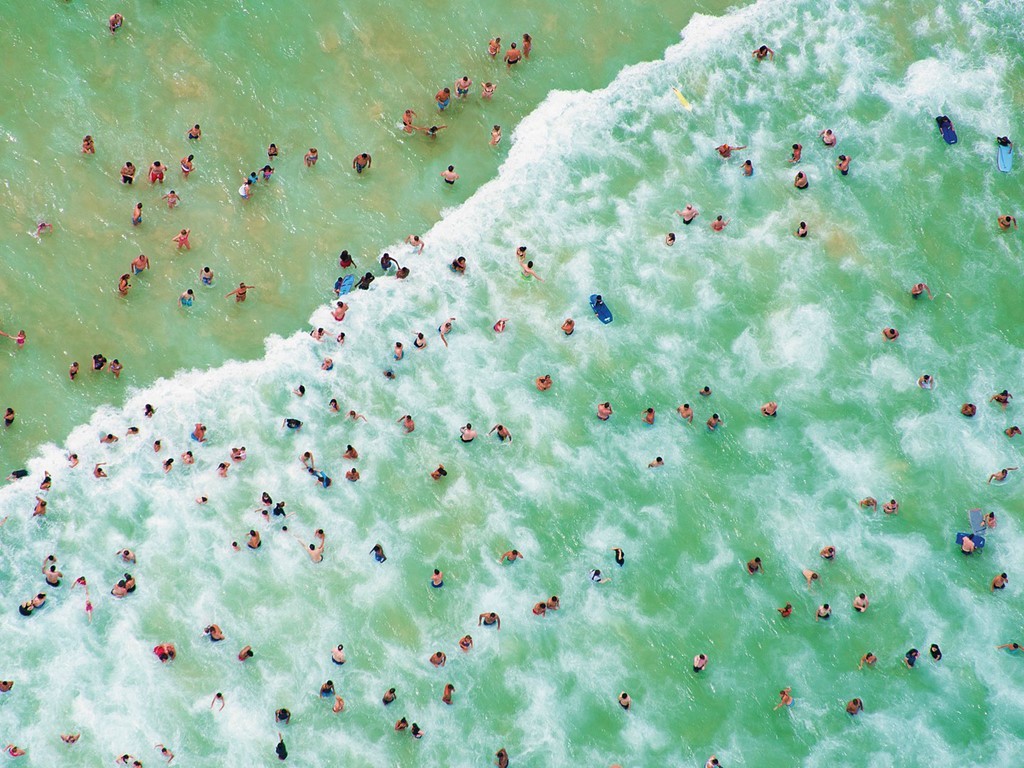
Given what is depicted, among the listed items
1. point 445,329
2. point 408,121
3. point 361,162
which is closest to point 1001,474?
point 445,329

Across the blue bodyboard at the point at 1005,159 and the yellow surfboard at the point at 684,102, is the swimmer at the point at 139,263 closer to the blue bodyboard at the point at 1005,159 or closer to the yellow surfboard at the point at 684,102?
the yellow surfboard at the point at 684,102

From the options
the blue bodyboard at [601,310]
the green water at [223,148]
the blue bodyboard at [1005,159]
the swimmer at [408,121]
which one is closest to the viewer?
the green water at [223,148]

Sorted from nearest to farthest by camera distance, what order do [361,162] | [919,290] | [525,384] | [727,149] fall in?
1. [525,384]
2. [919,290]
3. [361,162]
4. [727,149]

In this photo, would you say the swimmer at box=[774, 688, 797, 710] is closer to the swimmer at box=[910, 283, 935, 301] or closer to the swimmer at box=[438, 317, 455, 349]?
the swimmer at box=[910, 283, 935, 301]

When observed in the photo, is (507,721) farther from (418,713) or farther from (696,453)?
(696,453)

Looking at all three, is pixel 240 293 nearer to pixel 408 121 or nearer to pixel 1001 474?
pixel 408 121

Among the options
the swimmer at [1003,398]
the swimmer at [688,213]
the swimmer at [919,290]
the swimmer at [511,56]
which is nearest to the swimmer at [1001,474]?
the swimmer at [1003,398]
